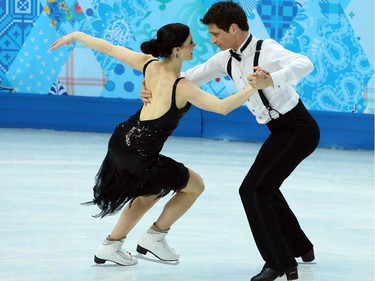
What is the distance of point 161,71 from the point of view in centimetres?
465

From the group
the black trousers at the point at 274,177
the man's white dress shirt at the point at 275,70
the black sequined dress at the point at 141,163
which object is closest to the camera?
the man's white dress shirt at the point at 275,70

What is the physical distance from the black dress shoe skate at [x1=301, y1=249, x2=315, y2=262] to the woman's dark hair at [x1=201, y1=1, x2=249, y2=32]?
1.26 meters

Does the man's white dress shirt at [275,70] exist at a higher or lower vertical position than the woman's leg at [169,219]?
higher

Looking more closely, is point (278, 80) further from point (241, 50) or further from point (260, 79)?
point (241, 50)

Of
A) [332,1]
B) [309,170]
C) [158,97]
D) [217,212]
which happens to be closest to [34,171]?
[217,212]

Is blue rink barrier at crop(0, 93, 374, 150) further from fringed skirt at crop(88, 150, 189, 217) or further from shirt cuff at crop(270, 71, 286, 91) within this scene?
shirt cuff at crop(270, 71, 286, 91)

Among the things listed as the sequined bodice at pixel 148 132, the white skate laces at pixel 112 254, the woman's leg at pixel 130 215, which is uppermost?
the sequined bodice at pixel 148 132

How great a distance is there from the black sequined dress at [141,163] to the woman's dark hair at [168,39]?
17cm

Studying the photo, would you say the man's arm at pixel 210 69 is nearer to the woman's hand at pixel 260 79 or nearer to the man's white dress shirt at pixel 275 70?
the man's white dress shirt at pixel 275 70

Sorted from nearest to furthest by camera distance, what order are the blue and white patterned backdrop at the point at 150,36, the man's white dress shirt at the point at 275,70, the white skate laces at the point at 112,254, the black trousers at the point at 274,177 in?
the man's white dress shirt at the point at 275,70 < the black trousers at the point at 274,177 < the white skate laces at the point at 112,254 < the blue and white patterned backdrop at the point at 150,36

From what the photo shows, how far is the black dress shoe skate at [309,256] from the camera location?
16.4 ft

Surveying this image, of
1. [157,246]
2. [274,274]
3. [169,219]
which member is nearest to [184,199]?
[169,219]

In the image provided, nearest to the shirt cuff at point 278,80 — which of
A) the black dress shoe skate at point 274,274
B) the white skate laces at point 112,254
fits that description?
the black dress shoe skate at point 274,274

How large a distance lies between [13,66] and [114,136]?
479 centimetres
